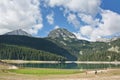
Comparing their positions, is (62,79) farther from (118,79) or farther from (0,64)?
(0,64)

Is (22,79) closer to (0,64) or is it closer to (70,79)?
(70,79)

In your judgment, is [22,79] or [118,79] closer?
[118,79]

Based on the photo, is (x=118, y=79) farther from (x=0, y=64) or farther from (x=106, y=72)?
(x=0, y=64)

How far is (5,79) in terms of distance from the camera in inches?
2761

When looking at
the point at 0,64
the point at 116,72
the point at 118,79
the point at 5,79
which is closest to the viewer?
the point at 118,79

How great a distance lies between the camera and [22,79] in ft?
231

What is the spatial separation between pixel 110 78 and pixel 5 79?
965 inches

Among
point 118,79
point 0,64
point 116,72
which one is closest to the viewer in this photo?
point 118,79

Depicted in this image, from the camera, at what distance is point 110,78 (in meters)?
67.3

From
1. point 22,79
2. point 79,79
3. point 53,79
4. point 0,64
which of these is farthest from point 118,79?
point 0,64

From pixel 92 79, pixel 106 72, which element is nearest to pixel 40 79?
pixel 92 79

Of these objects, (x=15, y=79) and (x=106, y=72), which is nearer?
(x=15, y=79)

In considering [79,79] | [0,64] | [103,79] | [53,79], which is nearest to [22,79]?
[53,79]

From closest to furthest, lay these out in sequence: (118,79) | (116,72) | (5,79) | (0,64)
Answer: (118,79) → (5,79) → (116,72) → (0,64)
